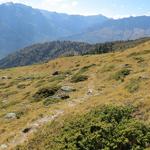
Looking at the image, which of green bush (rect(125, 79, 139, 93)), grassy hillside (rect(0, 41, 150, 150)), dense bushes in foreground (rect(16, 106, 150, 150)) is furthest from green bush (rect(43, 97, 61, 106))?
dense bushes in foreground (rect(16, 106, 150, 150))

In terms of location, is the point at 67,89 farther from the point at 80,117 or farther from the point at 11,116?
the point at 80,117

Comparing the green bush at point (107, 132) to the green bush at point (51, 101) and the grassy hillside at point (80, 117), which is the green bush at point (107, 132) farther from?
the green bush at point (51, 101)

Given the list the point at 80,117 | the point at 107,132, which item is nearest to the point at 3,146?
the point at 80,117

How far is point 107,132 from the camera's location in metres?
20.3

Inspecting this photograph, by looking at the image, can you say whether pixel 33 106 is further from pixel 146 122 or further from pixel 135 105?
pixel 146 122

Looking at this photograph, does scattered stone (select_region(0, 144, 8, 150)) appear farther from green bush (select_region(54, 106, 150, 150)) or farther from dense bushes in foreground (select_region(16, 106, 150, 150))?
green bush (select_region(54, 106, 150, 150))

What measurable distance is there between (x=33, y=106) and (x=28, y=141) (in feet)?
44.4

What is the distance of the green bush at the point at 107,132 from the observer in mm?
18906

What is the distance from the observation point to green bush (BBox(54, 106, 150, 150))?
18906mm

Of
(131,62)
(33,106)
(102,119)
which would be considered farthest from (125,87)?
(131,62)

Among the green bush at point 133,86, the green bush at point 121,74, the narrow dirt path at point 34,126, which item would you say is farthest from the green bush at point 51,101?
the green bush at point 121,74

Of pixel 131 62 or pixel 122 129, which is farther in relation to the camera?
pixel 131 62

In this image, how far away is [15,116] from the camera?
35.8m

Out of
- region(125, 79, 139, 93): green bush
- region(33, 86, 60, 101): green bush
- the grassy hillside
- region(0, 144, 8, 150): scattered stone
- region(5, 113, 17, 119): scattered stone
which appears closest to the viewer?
the grassy hillside
